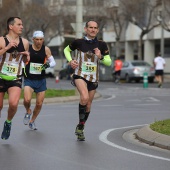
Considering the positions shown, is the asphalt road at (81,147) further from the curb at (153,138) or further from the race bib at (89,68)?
the race bib at (89,68)

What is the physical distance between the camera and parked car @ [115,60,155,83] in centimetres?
4191

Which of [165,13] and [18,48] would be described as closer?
[18,48]

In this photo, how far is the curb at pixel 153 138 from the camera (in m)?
10.4

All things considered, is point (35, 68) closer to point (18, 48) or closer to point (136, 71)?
point (18, 48)

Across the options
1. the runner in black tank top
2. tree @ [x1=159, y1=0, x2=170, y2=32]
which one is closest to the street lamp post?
the runner in black tank top

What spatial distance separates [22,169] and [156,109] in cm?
1078

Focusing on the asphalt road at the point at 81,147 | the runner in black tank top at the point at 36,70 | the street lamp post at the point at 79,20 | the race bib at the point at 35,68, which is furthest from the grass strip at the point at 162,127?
the street lamp post at the point at 79,20

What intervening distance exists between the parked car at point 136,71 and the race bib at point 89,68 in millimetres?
30586

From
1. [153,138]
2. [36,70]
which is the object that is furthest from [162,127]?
[36,70]

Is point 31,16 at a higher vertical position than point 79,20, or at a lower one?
higher

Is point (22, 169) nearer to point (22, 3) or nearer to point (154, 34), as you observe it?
point (154, 34)

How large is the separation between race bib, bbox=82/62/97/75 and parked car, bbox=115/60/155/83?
100 ft

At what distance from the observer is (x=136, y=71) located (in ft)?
138

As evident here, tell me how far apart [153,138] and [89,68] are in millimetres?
1617
